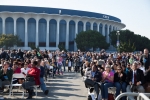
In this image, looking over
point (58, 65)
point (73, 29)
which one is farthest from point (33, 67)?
point (73, 29)

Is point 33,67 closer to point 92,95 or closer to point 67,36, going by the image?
point 92,95

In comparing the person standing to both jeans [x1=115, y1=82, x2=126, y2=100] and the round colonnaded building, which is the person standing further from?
the round colonnaded building

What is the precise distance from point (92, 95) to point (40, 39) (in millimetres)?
69456

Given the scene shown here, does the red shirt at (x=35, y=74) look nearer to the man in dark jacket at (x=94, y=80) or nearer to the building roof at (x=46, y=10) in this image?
the man in dark jacket at (x=94, y=80)

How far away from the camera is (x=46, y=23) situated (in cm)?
7581

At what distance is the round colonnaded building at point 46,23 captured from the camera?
234 ft

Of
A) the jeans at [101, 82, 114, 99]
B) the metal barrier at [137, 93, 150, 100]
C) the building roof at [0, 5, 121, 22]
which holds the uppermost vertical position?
the building roof at [0, 5, 121, 22]

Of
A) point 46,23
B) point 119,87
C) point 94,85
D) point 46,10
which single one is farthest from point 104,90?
point 46,23

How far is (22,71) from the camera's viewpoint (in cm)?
1182

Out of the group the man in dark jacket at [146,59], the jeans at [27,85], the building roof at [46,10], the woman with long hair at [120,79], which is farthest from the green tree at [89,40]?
the woman with long hair at [120,79]

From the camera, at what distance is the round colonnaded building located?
71312 mm

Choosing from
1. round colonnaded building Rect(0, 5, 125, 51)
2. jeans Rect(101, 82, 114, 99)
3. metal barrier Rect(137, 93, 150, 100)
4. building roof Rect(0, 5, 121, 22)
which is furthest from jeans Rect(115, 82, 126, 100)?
building roof Rect(0, 5, 121, 22)

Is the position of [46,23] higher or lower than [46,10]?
lower

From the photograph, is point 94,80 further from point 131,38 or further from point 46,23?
point 131,38
